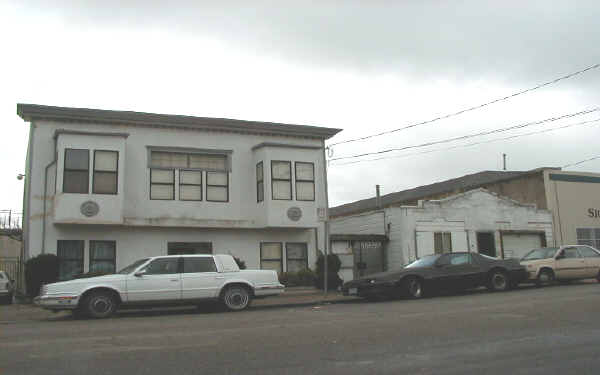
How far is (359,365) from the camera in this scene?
7156mm

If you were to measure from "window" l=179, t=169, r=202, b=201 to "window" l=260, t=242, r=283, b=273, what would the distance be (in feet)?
10.2

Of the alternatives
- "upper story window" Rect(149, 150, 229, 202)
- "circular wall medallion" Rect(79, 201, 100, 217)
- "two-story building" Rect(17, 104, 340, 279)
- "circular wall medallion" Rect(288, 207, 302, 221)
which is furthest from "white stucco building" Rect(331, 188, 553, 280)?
"circular wall medallion" Rect(79, 201, 100, 217)

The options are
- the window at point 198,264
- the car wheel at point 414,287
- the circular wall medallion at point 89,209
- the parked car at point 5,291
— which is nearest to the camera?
the window at point 198,264

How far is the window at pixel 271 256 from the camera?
75.0 feet

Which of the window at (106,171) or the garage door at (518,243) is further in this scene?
the garage door at (518,243)

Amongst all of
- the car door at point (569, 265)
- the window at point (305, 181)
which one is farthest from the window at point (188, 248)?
the car door at point (569, 265)

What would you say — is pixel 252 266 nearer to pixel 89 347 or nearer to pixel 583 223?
pixel 89 347

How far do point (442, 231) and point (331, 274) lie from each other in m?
6.56

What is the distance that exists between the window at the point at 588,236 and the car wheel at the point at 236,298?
65.8 feet

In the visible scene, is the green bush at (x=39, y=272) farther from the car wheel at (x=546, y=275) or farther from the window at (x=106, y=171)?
the car wheel at (x=546, y=275)

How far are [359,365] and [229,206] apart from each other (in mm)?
15734

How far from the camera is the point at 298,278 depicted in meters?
22.3

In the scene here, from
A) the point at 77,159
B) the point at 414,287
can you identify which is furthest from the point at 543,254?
the point at 77,159

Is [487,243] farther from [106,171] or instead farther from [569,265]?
[106,171]
